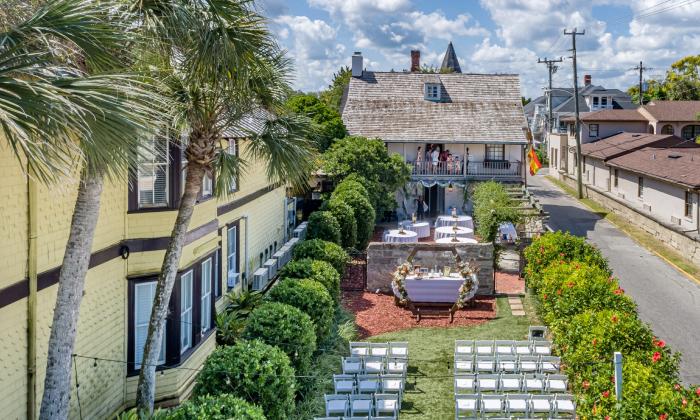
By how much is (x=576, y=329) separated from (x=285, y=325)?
571 cm

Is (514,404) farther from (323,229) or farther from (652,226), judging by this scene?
(652,226)

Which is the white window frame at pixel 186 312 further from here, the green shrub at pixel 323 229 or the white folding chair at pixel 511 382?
the green shrub at pixel 323 229

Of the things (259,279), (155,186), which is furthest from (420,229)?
(155,186)

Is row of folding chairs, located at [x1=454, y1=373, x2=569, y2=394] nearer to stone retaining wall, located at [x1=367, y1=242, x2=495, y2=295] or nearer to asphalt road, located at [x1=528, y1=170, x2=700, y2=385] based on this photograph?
asphalt road, located at [x1=528, y1=170, x2=700, y2=385]

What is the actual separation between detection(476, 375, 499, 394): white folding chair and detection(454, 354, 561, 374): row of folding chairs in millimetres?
756

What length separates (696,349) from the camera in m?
17.5

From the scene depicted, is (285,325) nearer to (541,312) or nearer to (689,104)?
(541,312)

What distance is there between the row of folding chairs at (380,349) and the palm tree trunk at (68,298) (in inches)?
332

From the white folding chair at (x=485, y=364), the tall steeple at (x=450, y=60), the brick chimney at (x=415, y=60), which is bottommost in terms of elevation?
the white folding chair at (x=485, y=364)

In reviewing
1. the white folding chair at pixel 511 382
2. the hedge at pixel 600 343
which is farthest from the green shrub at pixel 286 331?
the hedge at pixel 600 343

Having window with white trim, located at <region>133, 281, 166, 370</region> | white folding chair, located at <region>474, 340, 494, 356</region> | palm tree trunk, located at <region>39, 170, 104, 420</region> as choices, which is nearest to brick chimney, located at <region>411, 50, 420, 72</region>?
white folding chair, located at <region>474, 340, 494, 356</region>

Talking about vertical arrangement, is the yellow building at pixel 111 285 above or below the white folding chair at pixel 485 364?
above

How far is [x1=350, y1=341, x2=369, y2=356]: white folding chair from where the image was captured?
15625mm

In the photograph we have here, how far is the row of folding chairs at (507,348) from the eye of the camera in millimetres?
15469
